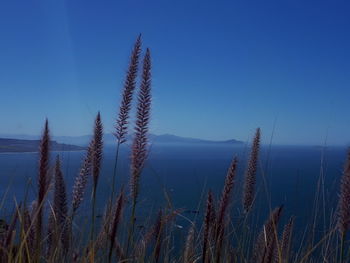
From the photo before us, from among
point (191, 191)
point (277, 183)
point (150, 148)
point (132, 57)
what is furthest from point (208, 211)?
point (277, 183)

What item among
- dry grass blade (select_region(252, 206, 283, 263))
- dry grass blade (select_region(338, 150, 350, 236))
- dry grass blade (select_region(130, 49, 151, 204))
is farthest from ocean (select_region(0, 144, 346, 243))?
dry grass blade (select_region(252, 206, 283, 263))

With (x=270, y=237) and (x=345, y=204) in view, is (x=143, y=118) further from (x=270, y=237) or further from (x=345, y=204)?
(x=345, y=204)

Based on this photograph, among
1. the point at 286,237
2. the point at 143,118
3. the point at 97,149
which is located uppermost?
the point at 143,118

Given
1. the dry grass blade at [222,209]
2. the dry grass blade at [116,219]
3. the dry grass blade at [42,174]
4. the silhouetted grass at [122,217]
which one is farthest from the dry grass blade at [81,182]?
the dry grass blade at [222,209]

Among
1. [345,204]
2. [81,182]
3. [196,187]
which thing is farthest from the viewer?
[196,187]

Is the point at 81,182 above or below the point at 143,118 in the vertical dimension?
below

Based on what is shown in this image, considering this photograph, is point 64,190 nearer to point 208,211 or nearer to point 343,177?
point 208,211

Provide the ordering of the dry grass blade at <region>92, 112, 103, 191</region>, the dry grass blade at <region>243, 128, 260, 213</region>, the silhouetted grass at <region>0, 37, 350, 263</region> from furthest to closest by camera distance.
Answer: the dry grass blade at <region>243, 128, 260, 213</region> → the dry grass blade at <region>92, 112, 103, 191</region> → the silhouetted grass at <region>0, 37, 350, 263</region>

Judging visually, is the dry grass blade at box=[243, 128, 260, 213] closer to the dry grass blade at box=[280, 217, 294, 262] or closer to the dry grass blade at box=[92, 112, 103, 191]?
the dry grass blade at box=[280, 217, 294, 262]

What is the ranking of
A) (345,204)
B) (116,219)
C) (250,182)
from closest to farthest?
(116,219), (345,204), (250,182)

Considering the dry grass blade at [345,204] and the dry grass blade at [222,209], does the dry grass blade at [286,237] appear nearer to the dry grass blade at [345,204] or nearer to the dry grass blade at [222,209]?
the dry grass blade at [345,204]

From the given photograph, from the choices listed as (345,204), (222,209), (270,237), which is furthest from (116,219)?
(345,204)

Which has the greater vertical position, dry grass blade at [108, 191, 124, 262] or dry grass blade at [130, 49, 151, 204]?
dry grass blade at [130, 49, 151, 204]

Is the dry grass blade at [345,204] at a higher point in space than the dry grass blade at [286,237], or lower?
higher
